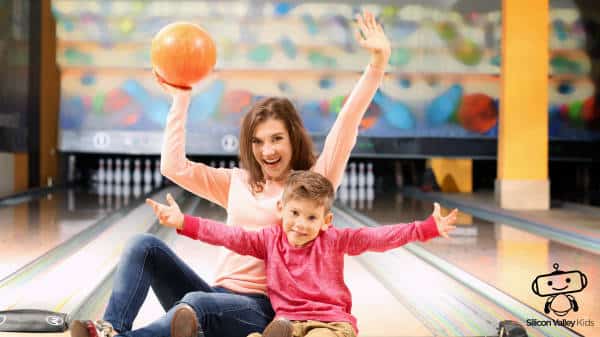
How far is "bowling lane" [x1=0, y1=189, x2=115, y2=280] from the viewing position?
4031 millimetres

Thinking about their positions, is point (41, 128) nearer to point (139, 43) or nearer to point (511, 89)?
point (139, 43)

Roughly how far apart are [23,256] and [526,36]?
503 cm

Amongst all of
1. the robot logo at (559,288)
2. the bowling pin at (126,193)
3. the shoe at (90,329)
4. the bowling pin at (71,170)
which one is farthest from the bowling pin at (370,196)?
the shoe at (90,329)

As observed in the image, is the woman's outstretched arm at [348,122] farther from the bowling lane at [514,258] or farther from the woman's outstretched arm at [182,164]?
the bowling lane at [514,258]

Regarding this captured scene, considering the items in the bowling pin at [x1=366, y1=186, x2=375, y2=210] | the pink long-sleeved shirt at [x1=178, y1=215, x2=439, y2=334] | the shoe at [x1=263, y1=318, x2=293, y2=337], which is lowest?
the bowling pin at [x1=366, y1=186, x2=375, y2=210]

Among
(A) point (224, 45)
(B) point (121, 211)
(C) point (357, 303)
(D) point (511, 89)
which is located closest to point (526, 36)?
(D) point (511, 89)

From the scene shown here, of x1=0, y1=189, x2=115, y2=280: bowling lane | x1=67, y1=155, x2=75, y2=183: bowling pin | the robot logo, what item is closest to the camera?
the robot logo

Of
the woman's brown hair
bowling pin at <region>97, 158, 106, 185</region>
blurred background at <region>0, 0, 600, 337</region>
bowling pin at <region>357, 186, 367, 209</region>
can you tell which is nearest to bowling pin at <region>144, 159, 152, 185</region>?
blurred background at <region>0, 0, 600, 337</region>

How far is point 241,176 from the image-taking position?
2.27m

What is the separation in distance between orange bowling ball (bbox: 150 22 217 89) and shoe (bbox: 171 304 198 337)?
2.64ft

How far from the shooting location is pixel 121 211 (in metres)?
6.48

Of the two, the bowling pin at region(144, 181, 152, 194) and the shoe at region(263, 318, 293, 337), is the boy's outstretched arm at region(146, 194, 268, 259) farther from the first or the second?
the bowling pin at region(144, 181, 152, 194)

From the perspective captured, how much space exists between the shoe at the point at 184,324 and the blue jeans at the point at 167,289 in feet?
0.31

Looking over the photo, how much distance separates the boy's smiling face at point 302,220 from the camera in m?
1.95
